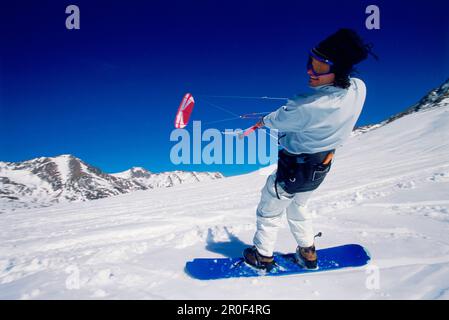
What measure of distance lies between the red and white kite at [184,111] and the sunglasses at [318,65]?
954 cm

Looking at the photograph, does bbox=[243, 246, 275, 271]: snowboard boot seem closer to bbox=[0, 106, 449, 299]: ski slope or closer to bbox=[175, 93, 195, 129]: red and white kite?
bbox=[0, 106, 449, 299]: ski slope

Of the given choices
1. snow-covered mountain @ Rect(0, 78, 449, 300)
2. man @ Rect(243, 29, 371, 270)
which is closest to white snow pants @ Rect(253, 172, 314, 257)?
man @ Rect(243, 29, 371, 270)

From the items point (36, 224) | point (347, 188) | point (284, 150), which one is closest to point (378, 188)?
point (347, 188)

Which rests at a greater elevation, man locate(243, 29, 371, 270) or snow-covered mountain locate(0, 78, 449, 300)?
man locate(243, 29, 371, 270)

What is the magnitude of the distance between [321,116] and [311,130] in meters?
0.17

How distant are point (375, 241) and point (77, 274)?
3860mm

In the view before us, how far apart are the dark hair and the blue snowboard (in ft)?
6.58

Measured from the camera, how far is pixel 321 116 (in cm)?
283

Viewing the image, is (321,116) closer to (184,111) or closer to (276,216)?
(276,216)

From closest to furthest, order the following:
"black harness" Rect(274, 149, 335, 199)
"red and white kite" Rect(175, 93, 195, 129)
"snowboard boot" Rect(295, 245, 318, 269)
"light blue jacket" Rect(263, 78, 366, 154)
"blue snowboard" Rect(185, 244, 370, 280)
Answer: "light blue jacket" Rect(263, 78, 366, 154) → "black harness" Rect(274, 149, 335, 199) → "blue snowboard" Rect(185, 244, 370, 280) → "snowboard boot" Rect(295, 245, 318, 269) → "red and white kite" Rect(175, 93, 195, 129)

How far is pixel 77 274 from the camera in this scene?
10.9 feet

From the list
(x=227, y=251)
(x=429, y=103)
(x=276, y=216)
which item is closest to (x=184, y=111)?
(x=227, y=251)

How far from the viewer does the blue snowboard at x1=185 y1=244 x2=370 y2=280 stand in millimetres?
3234
